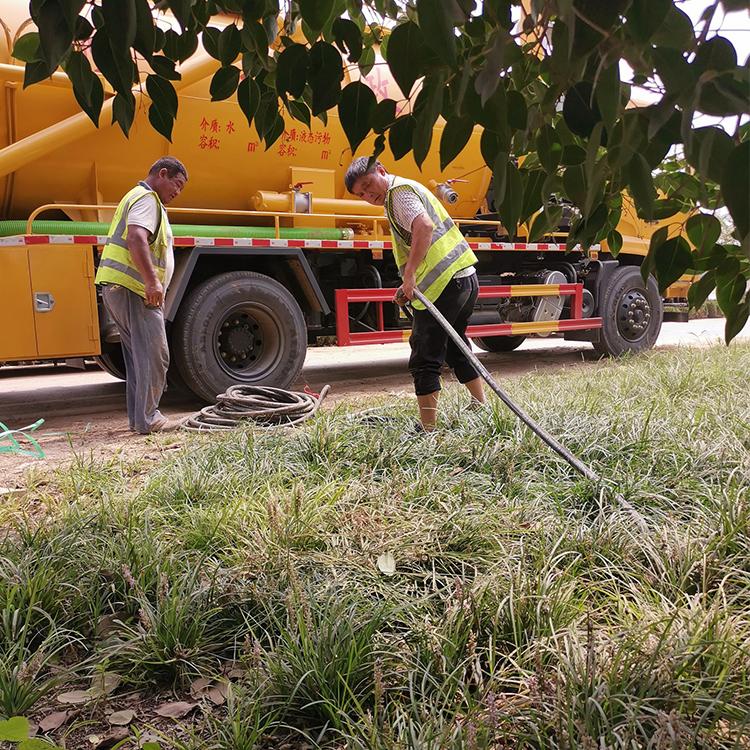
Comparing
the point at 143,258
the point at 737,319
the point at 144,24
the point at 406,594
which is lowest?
the point at 406,594

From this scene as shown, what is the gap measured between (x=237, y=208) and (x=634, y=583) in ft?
16.9

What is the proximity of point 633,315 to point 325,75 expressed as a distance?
331 inches

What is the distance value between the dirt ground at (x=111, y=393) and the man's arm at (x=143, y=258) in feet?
3.22

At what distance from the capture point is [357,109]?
3.76ft

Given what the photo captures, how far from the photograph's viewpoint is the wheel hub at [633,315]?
8789 millimetres

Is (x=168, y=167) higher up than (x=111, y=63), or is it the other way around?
(x=168, y=167)

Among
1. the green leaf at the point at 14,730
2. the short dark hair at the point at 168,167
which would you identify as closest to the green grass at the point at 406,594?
the green leaf at the point at 14,730

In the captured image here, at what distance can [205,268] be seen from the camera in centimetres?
595

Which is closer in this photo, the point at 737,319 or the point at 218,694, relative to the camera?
the point at 737,319

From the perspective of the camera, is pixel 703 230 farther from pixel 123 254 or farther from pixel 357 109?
pixel 123 254

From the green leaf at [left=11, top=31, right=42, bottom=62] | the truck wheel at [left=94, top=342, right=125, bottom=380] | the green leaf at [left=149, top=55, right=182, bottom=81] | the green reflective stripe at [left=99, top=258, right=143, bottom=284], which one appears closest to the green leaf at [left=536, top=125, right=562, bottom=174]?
the green leaf at [left=149, top=55, right=182, bottom=81]

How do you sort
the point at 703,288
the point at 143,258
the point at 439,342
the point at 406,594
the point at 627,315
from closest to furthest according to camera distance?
the point at 703,288 → the point at 406,594 → the point at 439,342 → the point at 143,258 → the point at 627,315

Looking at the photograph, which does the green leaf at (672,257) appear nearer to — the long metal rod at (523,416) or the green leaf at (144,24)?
the green leaf at (144,24)

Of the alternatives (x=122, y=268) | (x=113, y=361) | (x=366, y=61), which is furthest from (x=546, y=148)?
(x=113, y=361)
